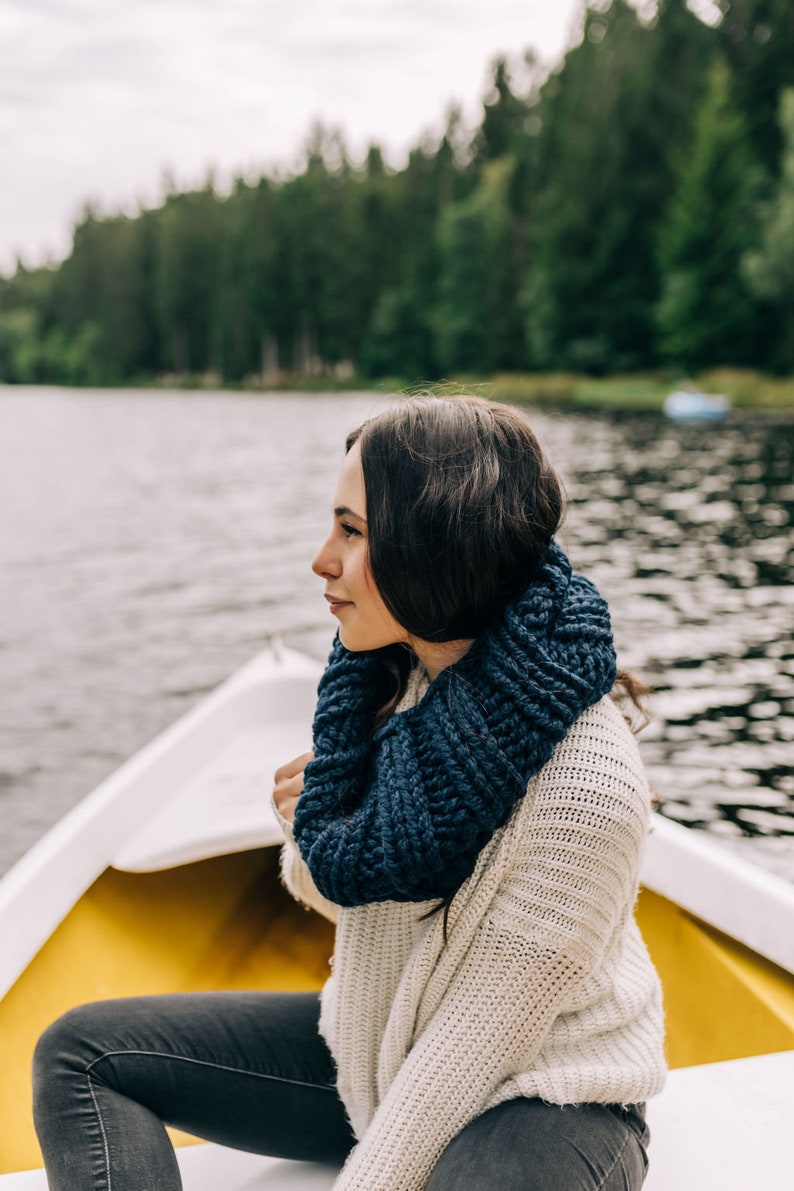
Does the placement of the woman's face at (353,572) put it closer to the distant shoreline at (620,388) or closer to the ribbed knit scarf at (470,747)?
the ribbed knit scarf at (470,747)

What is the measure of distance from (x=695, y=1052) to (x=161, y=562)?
1104 centimetres

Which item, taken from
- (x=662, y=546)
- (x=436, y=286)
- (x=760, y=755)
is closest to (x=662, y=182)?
(x=436, y=286)

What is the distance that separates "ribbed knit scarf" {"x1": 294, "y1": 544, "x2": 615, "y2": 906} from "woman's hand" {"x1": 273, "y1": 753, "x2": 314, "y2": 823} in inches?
6.4

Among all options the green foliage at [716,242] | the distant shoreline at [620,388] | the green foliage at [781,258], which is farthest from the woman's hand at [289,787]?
the green foliage at [716,242]

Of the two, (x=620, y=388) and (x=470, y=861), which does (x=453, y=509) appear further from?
(x=620, y=388)

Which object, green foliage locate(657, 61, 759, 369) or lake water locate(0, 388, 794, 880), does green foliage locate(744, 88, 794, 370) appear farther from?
lake water locate(0, 388, 794, 880)

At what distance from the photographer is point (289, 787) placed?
1.42 m

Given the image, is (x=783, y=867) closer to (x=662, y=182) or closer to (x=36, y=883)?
(x=36, y=883)

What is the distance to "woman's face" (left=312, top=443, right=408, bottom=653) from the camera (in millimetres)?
1202

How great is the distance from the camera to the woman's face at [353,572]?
3.94ft

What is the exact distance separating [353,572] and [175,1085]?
0.70 meters

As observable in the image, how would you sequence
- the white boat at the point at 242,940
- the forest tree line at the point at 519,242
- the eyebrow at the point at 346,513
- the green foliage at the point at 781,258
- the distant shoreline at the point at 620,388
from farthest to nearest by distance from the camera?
1. the forest tree line at the point at 519,242
2. the distant shoreline at the point at 620,388
3. the green foliage at the point at 781,258
4. the white boat at the point at 242,940
5. the eyebrow at the point at 346,513

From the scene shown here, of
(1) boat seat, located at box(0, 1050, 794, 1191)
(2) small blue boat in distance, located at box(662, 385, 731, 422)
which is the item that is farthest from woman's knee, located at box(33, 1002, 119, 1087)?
(2) small blue boat in distance, located at box(662, 385, 731, 422)

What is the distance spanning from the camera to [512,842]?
3.64 feet
